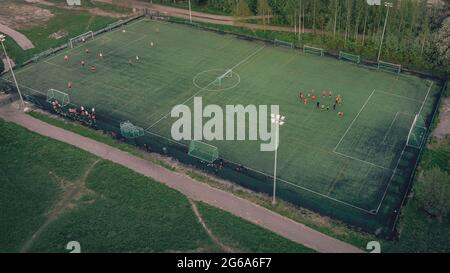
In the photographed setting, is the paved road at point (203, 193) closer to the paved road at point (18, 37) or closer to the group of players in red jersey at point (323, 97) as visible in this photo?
the group of players in red jersey at point (323, 97)

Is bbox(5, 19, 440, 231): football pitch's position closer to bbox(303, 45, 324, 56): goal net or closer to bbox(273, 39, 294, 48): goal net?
bbox(273, 39, 294, 48): goal net

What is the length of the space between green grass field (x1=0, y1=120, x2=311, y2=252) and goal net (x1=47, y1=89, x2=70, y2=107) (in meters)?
11.5

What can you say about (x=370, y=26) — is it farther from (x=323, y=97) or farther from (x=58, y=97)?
(x=58, y=97)

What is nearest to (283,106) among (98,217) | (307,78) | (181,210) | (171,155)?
(307,78)

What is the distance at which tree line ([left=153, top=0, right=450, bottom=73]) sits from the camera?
71.9m

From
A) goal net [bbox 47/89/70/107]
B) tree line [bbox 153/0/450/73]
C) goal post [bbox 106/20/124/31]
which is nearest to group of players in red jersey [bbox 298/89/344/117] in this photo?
tree line [bbox 153/0/450/73]

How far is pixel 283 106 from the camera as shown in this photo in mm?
63031

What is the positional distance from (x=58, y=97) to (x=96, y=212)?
25873 mm

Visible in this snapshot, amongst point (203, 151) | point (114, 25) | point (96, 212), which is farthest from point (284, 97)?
point (114, 25)

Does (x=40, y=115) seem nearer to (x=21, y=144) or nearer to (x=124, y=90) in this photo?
A: (x=21, y=144)

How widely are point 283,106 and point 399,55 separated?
25048 millimetres

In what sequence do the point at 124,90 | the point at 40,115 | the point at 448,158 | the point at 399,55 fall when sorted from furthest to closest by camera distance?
1. the point at 399,55
2. the point at 124,90
3. the point at 40,115
4. the point at 448,158

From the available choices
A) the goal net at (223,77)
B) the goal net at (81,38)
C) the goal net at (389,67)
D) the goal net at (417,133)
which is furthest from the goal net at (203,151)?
the goal net at (81,38)

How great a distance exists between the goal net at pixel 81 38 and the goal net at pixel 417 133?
2322 inches
